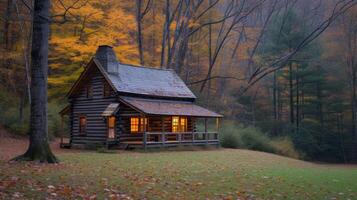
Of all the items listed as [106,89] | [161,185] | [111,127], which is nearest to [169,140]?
[111,127]

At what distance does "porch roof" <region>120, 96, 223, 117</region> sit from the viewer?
1038 inches

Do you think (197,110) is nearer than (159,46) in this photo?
Yes

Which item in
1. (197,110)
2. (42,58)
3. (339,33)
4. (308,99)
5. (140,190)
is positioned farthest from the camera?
(308,99)

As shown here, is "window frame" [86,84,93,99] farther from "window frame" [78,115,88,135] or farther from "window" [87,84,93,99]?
"window frame" [78,115,88,135]

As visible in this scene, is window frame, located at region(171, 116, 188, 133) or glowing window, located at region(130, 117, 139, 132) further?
window frame, located at region(171, 116, 188, 133)

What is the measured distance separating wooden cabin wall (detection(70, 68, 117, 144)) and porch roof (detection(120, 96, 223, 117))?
66.4 inches

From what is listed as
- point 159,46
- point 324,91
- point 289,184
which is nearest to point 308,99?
point 324,91

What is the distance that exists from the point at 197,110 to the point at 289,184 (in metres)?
19.2

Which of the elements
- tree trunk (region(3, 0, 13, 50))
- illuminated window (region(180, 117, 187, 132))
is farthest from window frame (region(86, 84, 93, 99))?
tree trunk (region(3, 0, 13, 50))

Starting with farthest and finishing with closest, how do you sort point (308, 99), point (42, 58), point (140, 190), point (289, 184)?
point (308, 99) → point (42, 58) → point (289, 184) → point (140, 190)

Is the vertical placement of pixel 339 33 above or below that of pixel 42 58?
above

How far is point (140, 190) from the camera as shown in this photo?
9.94 m

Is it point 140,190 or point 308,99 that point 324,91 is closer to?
point 308,99

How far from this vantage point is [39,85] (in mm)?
14805
